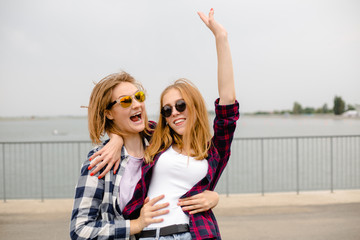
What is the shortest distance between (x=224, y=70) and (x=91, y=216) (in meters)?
1.01

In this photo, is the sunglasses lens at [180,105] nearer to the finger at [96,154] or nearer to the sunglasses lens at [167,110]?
the sunglasses lens at [167,110]

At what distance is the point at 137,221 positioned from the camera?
1730mm

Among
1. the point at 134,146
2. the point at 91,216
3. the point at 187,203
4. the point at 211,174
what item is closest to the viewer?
the point at 91,216

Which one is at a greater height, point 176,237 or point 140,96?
point 140,96

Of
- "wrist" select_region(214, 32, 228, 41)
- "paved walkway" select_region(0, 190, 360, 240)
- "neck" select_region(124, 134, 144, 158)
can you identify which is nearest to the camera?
"wrist" select_region(214, 32, 228, 41)

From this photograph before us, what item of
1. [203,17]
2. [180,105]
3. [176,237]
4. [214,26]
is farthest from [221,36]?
[176,237]

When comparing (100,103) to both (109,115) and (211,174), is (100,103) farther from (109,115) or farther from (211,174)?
(211,174)

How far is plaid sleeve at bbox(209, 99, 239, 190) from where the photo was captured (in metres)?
1.88

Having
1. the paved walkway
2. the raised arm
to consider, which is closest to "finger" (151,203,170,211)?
the raised arm

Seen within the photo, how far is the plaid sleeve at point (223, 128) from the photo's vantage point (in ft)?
6.16

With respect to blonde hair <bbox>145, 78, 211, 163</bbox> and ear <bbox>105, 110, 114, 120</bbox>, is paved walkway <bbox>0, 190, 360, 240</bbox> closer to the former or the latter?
blonde hair <bbox>145, 78, 211, 163</bbox>

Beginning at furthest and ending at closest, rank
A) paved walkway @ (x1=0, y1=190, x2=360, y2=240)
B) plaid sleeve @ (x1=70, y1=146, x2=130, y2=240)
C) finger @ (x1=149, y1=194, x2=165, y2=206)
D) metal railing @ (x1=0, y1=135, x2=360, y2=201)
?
metal railing @ (x1=0, y1=135, x2=360, y2=201)
paved walkway @ (x1=0, y1=190, x2=360, y2=240)
finger @ (x1=149, y1=194, x2=165, y2=206)
plaid sleeve @ (x1=70, y1=146, x2=130, y2=240)

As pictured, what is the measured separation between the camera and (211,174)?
185 cm

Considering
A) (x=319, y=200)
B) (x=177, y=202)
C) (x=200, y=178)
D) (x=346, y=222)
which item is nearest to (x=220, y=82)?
(x=200, y=178)
